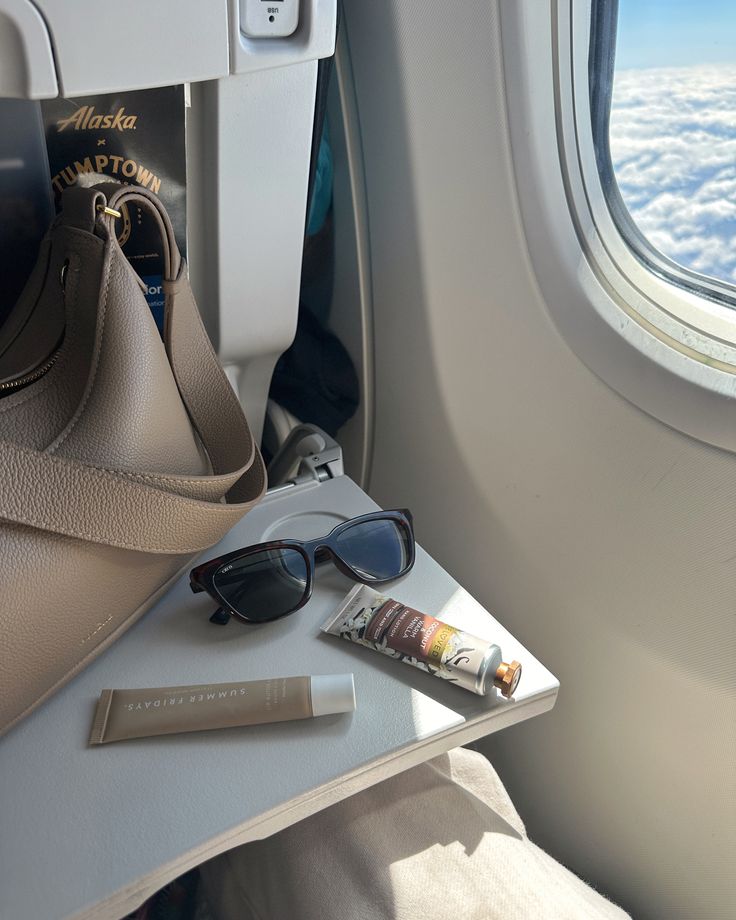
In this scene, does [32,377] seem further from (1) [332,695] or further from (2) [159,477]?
(1) [332,695]

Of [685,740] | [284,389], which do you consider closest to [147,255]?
[284,389]

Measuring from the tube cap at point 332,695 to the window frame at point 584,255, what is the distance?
309mm

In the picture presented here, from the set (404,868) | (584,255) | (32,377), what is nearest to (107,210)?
(32,377)

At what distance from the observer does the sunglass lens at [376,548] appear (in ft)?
1.88

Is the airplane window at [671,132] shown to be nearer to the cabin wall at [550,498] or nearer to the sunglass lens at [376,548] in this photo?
the cabin wall at [550,498]

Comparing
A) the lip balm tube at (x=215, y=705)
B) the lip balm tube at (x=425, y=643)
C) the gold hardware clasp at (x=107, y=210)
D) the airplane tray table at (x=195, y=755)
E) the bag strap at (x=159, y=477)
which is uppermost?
the gold hardware clasp at (x=107, y=210)

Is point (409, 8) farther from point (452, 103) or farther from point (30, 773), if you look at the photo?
point (30, 773)

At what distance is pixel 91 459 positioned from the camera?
1.46 feet

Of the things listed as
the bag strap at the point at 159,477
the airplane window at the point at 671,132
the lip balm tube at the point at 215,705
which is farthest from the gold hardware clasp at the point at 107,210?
the airplane window at the point at 671,132

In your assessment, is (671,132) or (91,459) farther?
(671,132)

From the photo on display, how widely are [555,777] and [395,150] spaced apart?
2.08 feet

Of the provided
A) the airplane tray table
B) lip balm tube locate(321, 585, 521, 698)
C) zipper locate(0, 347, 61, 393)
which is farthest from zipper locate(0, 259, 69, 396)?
lip balm tube locate(321, 585, 521, 698)

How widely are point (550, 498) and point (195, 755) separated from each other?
40 centimetres

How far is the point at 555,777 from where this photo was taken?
0.79 m
